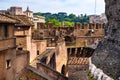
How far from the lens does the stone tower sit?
13.1m

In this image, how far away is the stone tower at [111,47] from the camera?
13060mm

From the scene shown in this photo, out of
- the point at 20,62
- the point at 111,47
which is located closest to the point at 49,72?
the point at 20,62

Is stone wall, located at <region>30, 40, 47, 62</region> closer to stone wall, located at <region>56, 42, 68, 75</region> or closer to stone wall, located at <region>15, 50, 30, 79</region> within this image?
stone wall, located at <region>56, 42, 68, 75</region>

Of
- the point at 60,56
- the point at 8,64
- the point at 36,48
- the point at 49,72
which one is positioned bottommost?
the point at 60,56

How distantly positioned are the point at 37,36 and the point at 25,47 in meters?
15.0

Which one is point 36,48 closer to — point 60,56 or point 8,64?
point 60,56

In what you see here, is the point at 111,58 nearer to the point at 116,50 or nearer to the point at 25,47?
the point at 116,50

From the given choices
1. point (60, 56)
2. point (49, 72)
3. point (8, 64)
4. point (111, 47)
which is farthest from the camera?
point (60, 56)

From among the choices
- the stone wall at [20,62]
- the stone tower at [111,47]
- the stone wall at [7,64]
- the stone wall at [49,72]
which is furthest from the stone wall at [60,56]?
the stone tower at [111,47]

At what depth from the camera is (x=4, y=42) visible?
2048cm

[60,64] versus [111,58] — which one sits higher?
[111,58]

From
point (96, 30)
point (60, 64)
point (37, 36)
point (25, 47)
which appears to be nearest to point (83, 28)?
point (96, 30)

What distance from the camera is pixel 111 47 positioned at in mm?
14227

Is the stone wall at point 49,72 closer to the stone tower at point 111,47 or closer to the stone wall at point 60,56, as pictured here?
the stone wall at point 60,56
